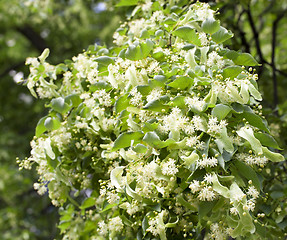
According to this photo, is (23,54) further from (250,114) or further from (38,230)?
(250,114)

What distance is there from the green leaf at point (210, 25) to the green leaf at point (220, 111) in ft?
0.80

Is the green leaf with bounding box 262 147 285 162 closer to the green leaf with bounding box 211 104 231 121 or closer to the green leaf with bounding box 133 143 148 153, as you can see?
the green leaf with bounding box 211 104 231 121

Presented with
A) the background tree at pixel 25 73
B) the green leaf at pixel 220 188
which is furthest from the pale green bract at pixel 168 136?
the background tree at pixel 25 73

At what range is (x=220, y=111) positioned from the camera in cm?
79

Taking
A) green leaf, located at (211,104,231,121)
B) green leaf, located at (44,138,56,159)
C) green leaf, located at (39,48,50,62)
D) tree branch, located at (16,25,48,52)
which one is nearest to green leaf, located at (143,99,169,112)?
green leaf, located at (211,104,231,121)

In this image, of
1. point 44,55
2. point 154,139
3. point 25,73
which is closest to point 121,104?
point 154,139

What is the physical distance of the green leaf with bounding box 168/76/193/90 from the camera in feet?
2.82

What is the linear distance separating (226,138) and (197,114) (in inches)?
3.4

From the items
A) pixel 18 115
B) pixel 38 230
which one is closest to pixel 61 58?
pixel 18 115

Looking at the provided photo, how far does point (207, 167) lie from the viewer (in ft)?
2.55

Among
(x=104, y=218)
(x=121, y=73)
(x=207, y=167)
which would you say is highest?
(x=121, y=73)

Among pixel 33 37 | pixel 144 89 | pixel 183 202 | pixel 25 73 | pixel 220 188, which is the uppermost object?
pixel 144 89

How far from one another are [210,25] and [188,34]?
6 centimetres

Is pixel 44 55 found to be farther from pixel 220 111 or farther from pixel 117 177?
pixel 220 111
